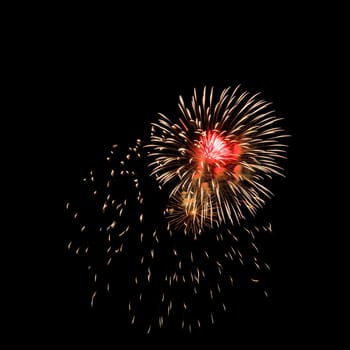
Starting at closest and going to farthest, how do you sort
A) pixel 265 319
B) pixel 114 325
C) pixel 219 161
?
pixel 219 161 < pixel 114 325 < pixel 265 319

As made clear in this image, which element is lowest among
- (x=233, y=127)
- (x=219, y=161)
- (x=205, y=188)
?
(x=205, y=188)

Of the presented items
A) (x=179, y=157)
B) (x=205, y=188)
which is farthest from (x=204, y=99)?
(x=205, y=188)

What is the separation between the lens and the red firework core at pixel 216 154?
553 cm

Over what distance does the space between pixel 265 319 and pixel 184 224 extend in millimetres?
7138

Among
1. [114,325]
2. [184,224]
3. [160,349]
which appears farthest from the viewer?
[160,349]

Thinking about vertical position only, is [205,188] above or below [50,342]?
above

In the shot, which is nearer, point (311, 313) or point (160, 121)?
point (160, 121)

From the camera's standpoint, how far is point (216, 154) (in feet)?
18.1

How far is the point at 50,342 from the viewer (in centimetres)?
963

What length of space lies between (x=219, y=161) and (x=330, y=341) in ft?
27.9

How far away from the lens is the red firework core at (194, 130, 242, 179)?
5.53m

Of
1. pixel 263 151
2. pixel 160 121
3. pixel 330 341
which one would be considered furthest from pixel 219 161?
pixel 330 341

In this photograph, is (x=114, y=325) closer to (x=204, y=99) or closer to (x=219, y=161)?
(x=219, y=161)

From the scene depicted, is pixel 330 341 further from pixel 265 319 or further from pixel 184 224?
pixel 184 224
